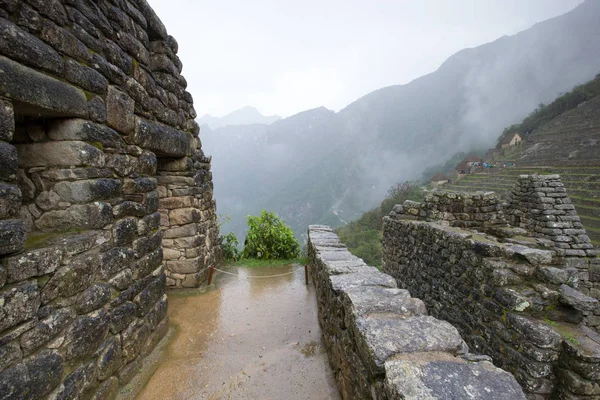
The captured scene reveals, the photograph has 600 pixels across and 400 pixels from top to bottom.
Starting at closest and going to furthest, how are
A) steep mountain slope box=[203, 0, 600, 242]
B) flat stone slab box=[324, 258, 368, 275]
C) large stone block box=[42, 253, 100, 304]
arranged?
large stone block box=[42, 253, 100, 304], flat stone slab box=[324, 258, 368, 275], steep mountain slope box=[203, 0, 600, 242]

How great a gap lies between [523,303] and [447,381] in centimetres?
269

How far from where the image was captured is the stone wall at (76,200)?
162cm

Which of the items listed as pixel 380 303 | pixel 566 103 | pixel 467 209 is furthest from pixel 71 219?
pixel 566 103

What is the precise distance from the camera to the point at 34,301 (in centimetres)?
168

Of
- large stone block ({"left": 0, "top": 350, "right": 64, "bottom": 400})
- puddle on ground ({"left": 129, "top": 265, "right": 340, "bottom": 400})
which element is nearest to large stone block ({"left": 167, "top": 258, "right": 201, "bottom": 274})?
puddle on ground ({"left": 129, "top": 265, "right": 340, "bottom": 400})

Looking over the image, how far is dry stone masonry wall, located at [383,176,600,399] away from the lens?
2.86m

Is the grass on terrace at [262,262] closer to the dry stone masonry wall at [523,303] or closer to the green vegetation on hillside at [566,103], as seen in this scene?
the dry stone masonry wall at [523,303]

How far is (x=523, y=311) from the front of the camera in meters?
3.22

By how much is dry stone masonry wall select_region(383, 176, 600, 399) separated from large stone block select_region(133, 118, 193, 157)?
459 cm

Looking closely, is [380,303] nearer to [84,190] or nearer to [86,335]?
[86,335]

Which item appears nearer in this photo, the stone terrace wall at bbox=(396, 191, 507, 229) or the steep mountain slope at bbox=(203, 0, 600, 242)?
the stone terrace wall at bbox=(396, 191, 507, 229)

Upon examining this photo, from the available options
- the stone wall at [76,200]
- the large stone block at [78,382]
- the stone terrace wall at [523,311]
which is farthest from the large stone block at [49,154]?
the stone terrace wall at [523,311]

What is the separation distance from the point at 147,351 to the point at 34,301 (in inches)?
63.4

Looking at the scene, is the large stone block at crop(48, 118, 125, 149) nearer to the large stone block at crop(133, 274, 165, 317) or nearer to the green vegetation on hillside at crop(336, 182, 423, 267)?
the large stone block at crop(133, 274, 165, 317)
